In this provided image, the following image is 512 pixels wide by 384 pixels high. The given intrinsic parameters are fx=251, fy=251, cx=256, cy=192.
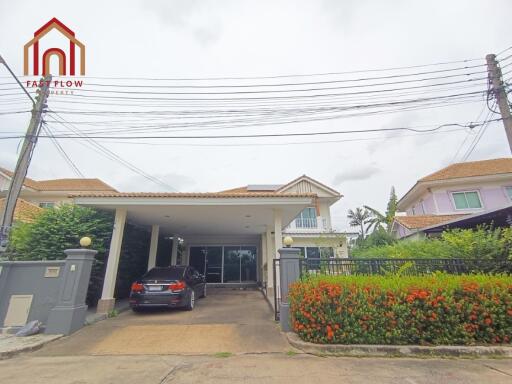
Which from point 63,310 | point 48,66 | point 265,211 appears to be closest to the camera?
point 63,310

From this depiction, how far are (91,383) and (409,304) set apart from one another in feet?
16.8

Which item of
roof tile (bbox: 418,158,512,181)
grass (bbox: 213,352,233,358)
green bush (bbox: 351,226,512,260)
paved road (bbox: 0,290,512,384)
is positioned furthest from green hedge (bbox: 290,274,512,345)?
roof tile (bbox: 418,158,512,181)

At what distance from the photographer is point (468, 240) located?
6.75m

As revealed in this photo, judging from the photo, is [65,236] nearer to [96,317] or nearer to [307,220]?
[96,317]

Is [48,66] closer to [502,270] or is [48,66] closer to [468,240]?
[468,240]

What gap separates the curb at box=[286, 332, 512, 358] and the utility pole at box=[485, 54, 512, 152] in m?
5.93

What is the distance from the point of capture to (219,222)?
11.0 meters

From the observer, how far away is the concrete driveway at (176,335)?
4.65 m

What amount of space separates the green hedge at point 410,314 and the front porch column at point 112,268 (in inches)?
236

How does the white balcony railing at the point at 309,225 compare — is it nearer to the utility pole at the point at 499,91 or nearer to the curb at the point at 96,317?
the utility pole at the point at 499,91

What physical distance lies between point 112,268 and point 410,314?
796 centimetres

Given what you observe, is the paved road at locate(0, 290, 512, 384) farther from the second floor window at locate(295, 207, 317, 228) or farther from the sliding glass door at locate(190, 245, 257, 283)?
the second floor window at locate(295, 207, 317, 228)

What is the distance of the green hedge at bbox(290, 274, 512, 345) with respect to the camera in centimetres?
446

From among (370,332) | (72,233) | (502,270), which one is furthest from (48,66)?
(502,270)
